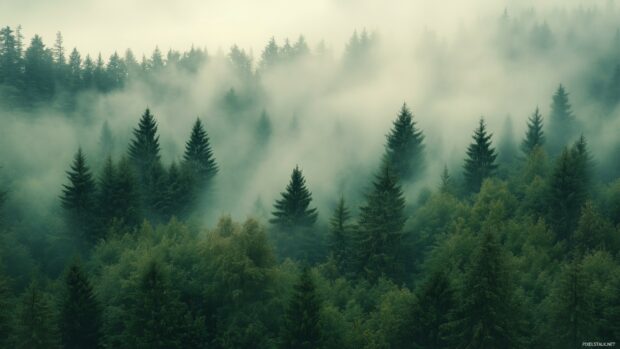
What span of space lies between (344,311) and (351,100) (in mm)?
109250

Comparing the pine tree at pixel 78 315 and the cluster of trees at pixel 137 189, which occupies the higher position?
the cluster of trees at pixel 137 189

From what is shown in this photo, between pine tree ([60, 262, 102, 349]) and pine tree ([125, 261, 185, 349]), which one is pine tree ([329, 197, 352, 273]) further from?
pine tree ([60, 262, 102, 349])

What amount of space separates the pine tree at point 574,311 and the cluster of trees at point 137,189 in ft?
168

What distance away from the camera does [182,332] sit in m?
56.0

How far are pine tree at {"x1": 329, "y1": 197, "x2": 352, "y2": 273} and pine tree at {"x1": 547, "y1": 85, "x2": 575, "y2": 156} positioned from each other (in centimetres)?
5425

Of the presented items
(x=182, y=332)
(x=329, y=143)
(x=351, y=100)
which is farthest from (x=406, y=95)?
(x=182, y=332)

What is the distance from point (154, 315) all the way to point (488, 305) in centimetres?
2647

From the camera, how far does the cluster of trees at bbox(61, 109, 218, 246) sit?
3177 inches

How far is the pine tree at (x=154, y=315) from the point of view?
53.7 meters

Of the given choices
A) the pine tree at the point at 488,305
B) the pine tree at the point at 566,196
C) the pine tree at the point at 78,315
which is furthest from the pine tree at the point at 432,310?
the pine tree at the point at 78,315

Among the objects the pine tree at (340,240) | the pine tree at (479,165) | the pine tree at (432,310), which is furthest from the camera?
the pine tree at (479,165)

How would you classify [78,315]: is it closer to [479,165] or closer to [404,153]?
[404,153]

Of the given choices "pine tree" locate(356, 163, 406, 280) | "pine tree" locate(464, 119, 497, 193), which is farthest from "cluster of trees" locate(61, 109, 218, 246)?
"pine tree" locate(464, 119, 497, 193)

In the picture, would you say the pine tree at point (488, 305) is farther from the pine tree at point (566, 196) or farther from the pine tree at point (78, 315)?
the pine tree at point (78, 315)
